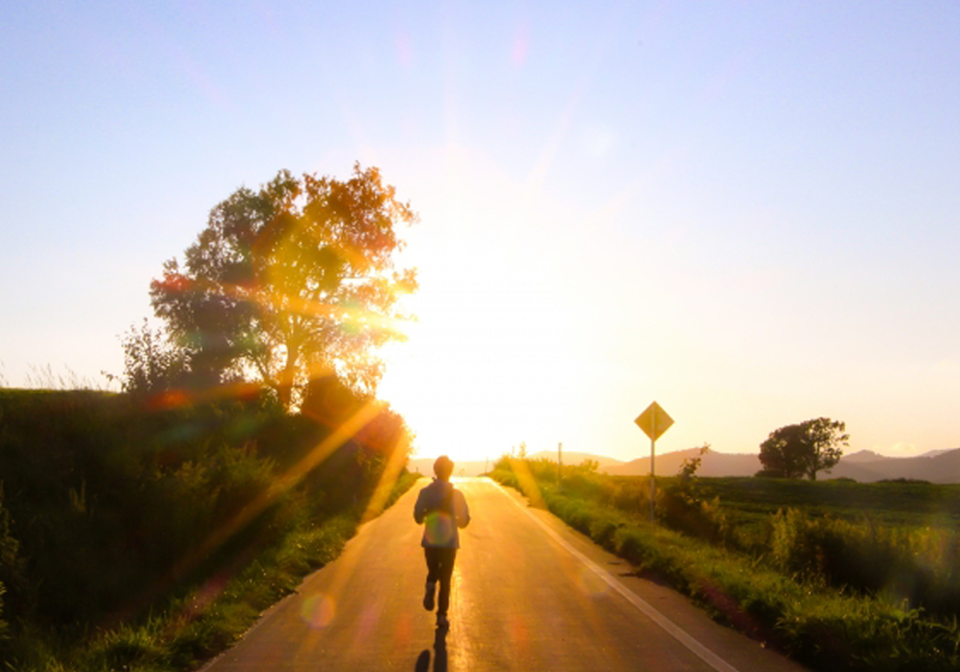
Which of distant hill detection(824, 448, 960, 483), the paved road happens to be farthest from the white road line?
distant hill detection(824, 448, 960, 483)

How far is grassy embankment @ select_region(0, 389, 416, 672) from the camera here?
327 inches

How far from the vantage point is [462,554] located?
16562 mm

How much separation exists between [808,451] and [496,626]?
10663cm

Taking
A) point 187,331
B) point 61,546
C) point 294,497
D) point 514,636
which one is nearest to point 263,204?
point 187,331

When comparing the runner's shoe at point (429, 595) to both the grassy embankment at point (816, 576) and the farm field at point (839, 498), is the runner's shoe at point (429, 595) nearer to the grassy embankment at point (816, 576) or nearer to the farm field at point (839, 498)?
the grassy embankment at point (816, 576)

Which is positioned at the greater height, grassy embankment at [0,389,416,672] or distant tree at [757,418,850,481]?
distant tree at [757,418,850,481]

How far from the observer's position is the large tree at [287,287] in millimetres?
35344

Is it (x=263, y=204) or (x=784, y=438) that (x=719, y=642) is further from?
(x=784, y=438)

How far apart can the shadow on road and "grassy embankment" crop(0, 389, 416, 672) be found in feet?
6.82

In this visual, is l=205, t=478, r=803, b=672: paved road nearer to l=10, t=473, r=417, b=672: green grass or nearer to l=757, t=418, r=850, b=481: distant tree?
l=10, t=473, r=417, b=672: green grass

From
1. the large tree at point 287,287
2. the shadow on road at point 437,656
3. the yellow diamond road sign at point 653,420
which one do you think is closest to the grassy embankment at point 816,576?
the yellow diamond road sign at point 653,420

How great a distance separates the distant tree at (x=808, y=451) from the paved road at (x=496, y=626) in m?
99.0

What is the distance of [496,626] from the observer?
963cm

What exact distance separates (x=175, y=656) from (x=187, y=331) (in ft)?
97.2
